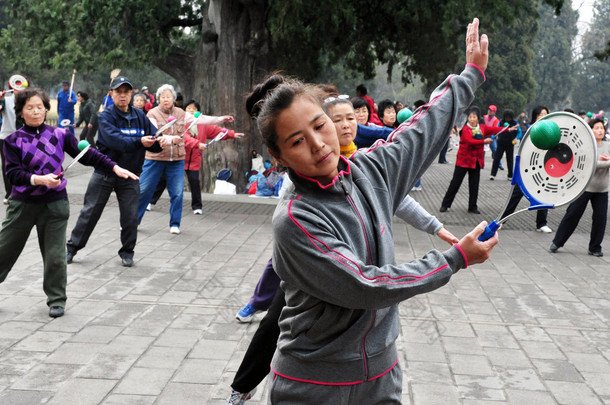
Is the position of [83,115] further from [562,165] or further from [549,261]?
[562,165]

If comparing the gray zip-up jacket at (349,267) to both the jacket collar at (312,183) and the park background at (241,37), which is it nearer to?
the jacket collar at (312,183)

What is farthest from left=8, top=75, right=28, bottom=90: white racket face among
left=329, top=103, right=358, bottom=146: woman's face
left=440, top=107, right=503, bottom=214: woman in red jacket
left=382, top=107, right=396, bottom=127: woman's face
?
left=440, top=107, right=503, bottom=214: woman in red jacket

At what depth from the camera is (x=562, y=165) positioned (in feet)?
8.49

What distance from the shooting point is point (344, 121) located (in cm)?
430

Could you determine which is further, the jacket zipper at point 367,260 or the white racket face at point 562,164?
the white racket face at point 562,164

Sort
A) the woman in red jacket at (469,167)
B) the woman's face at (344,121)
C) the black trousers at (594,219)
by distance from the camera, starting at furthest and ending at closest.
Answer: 1. the woman in red jacket at (469,167)
2. the black trousers at (594,219)
3. the woman's face at (344,121)

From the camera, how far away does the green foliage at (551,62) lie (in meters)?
68.9

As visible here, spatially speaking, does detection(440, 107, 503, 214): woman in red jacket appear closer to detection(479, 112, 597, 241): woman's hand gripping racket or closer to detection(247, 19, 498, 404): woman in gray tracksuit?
detection(479, 112, 597, 241): woman's hand gripping racket

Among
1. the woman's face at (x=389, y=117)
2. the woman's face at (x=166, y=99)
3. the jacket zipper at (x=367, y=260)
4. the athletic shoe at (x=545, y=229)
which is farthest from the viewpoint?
the athletic shoe at (x=545, y=229)

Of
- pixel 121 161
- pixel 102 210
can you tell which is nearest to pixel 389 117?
pixel 121 161

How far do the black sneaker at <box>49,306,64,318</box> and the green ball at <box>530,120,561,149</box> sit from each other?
4.18 m

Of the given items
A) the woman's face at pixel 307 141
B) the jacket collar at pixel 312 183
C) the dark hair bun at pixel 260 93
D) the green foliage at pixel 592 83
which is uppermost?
the dark hair bun at pixel 260 93

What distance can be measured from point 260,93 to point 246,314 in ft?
11.4

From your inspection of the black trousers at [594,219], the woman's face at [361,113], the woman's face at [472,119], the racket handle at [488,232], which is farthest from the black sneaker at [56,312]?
the woman's face at [472,119]
